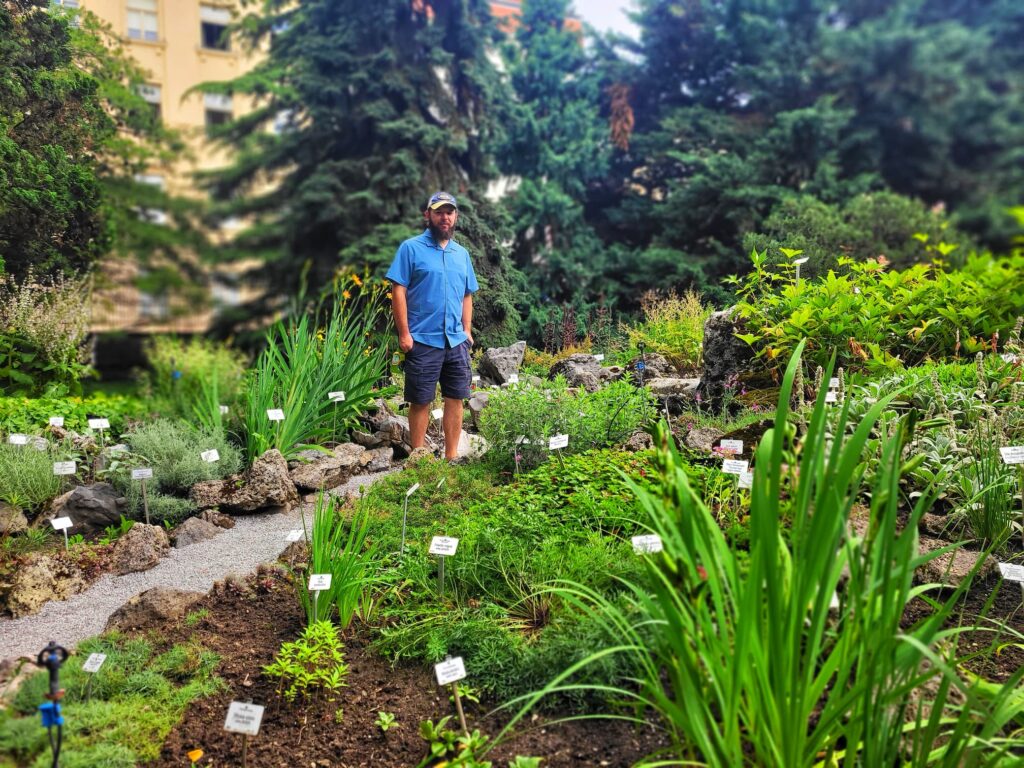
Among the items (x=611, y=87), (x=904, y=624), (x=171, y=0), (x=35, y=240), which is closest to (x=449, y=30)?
(x=611, y=87)

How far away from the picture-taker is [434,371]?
15.8 feet

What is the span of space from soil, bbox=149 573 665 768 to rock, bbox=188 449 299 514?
1.50 metres

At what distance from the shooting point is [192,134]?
9.84 metres

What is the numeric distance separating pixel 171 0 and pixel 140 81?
5.91 ft

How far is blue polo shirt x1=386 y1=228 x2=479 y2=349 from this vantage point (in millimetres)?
4723

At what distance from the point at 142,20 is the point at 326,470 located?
21.5 ft

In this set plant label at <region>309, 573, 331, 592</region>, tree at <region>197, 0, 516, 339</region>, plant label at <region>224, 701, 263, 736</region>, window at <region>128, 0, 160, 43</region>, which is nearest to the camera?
plant label at <region>224, 701, 263, 736</region>

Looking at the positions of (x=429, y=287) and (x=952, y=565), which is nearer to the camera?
(x=952, y=565)

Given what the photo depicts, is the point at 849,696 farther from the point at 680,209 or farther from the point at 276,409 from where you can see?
the point at 680,209

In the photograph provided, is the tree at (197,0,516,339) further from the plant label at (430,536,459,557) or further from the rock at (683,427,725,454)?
the plant label at (430,536,459,557)

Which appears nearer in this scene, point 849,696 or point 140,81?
point 849,696

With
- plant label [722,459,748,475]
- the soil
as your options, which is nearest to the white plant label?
the soil

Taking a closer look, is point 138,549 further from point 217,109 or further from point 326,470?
point 217,109

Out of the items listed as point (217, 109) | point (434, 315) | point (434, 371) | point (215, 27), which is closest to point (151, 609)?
point (434, 371)
